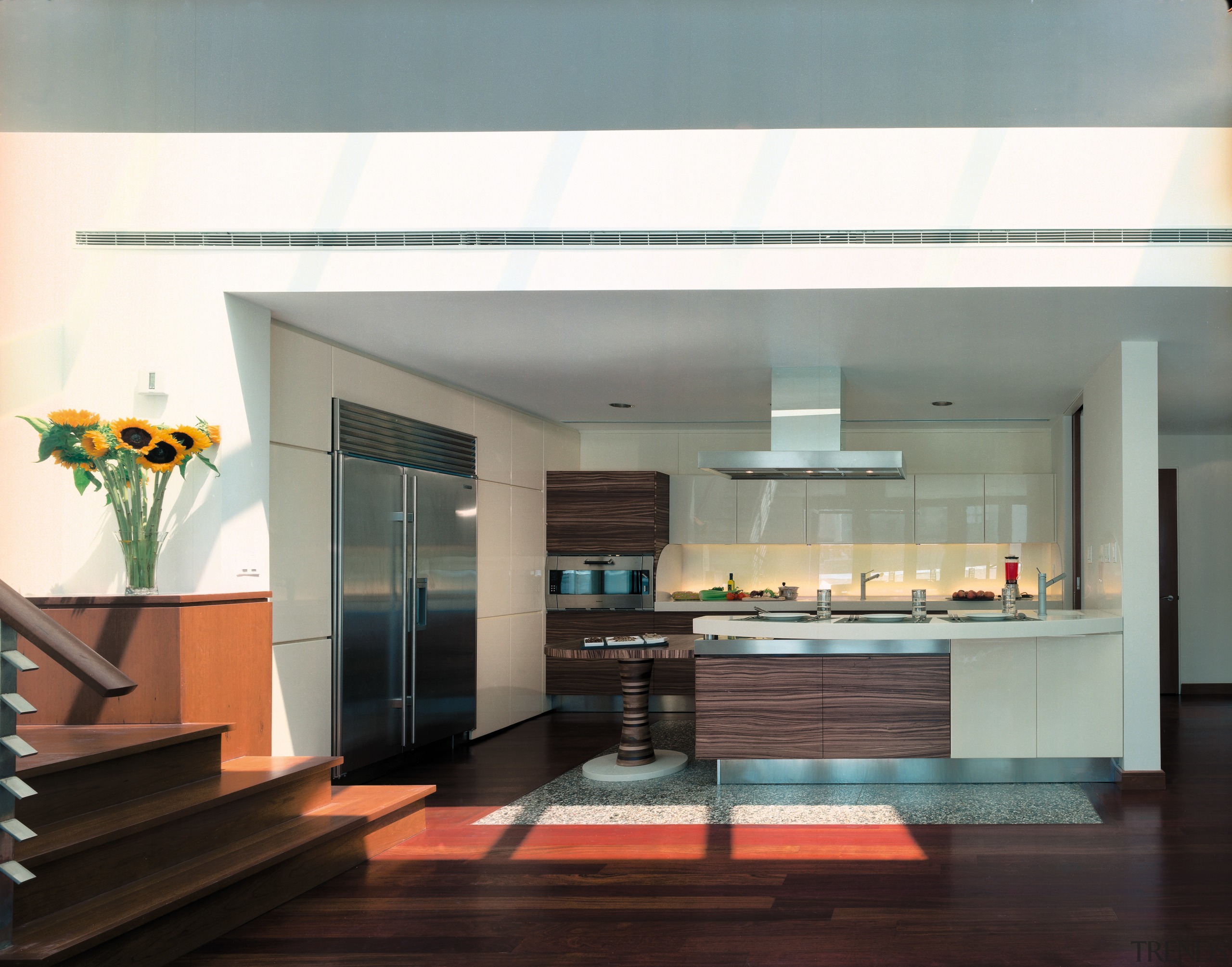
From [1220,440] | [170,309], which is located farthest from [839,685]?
[1220,440]

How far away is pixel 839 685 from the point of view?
219 inches

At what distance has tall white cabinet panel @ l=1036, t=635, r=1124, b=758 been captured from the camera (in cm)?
558

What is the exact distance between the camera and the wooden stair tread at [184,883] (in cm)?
275

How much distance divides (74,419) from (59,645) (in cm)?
171

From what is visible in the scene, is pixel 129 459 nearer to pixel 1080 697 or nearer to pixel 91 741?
pixel 91 741

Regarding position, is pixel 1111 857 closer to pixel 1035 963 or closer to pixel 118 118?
pixel 1035 963

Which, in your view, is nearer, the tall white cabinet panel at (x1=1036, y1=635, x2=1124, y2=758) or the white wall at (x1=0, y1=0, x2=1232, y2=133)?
the white wall at (x1=0, y1=0, x2=1232, y2=133)

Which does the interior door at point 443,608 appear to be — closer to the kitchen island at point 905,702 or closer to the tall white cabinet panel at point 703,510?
the kitchen island at point 905,702

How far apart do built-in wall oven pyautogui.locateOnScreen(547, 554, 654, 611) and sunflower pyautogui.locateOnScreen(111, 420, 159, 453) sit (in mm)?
4877

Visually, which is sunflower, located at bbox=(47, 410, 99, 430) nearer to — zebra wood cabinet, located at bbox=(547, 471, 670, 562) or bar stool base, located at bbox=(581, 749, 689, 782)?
bar stool base, located at bbox=(581, 749, 689, 782)

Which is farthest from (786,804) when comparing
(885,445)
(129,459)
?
(885,445)

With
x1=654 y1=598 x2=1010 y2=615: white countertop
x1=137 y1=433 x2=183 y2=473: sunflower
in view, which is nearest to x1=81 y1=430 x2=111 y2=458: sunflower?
x1=137 y1=433 x2=183 y2=473: sunflower

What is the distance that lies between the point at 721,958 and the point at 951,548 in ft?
22.1

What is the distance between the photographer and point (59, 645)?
266 cm
